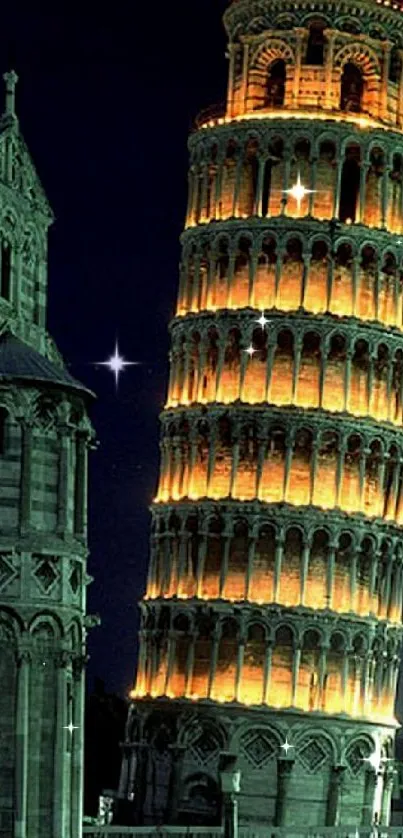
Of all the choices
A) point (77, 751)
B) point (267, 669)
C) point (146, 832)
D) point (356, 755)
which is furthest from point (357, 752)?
point (77, 751)

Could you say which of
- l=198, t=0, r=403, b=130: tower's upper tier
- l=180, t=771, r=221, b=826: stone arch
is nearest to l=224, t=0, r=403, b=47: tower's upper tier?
l=198, t=0, r=403, b=130: tower's upper tier

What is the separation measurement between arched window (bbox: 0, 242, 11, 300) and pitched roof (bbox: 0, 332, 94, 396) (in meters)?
2.18

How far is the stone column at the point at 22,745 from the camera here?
43.6 metres

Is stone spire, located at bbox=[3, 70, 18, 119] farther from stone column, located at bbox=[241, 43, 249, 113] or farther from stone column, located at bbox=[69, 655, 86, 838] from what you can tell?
stone column, located at bbox=[241, 43, 249, 113]

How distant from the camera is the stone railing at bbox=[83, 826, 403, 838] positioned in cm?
5161

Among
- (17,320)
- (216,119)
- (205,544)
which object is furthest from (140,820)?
(17,320)

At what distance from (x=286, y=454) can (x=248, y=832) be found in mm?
15543

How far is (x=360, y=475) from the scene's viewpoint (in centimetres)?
7562

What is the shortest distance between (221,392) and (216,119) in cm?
1006

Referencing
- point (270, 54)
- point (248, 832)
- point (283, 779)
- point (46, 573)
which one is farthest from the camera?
point (270, 54)

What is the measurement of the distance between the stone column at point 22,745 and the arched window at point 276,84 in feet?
125

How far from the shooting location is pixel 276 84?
79.1 meters

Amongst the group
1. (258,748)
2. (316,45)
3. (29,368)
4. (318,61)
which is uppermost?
(316,45)

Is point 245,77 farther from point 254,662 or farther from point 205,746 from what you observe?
point 205,746
